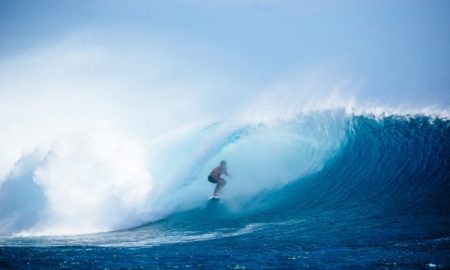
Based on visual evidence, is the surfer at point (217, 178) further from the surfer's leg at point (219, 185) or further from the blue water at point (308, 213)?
the blue water at point (308, 213)

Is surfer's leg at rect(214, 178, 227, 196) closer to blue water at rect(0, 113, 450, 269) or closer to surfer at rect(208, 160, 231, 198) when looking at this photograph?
surfer at rect(208, 160, 231, 198)

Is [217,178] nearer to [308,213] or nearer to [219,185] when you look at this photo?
[219,185]

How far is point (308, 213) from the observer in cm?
855

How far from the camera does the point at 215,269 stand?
4.73 metres

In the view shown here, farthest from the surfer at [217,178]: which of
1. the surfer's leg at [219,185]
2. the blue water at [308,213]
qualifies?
the blue water at [308,213]

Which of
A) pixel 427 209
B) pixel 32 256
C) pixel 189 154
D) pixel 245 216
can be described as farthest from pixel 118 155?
pixel 427 209

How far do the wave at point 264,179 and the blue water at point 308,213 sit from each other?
0.17 ft

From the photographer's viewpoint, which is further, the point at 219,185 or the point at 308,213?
the point at 219,185

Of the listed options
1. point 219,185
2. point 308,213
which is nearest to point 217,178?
point 219,185

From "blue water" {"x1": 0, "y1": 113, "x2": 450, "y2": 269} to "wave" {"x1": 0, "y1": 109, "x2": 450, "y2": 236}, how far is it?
0.17 ft

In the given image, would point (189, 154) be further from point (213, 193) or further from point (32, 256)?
point (32, 256)

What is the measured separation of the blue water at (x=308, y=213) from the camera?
17.1 feet

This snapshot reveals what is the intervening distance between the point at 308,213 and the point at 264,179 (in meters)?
2.71

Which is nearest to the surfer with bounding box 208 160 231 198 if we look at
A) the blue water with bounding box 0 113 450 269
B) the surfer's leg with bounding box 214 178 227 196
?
the surfer's leg with bounding box 214 178 227 196
